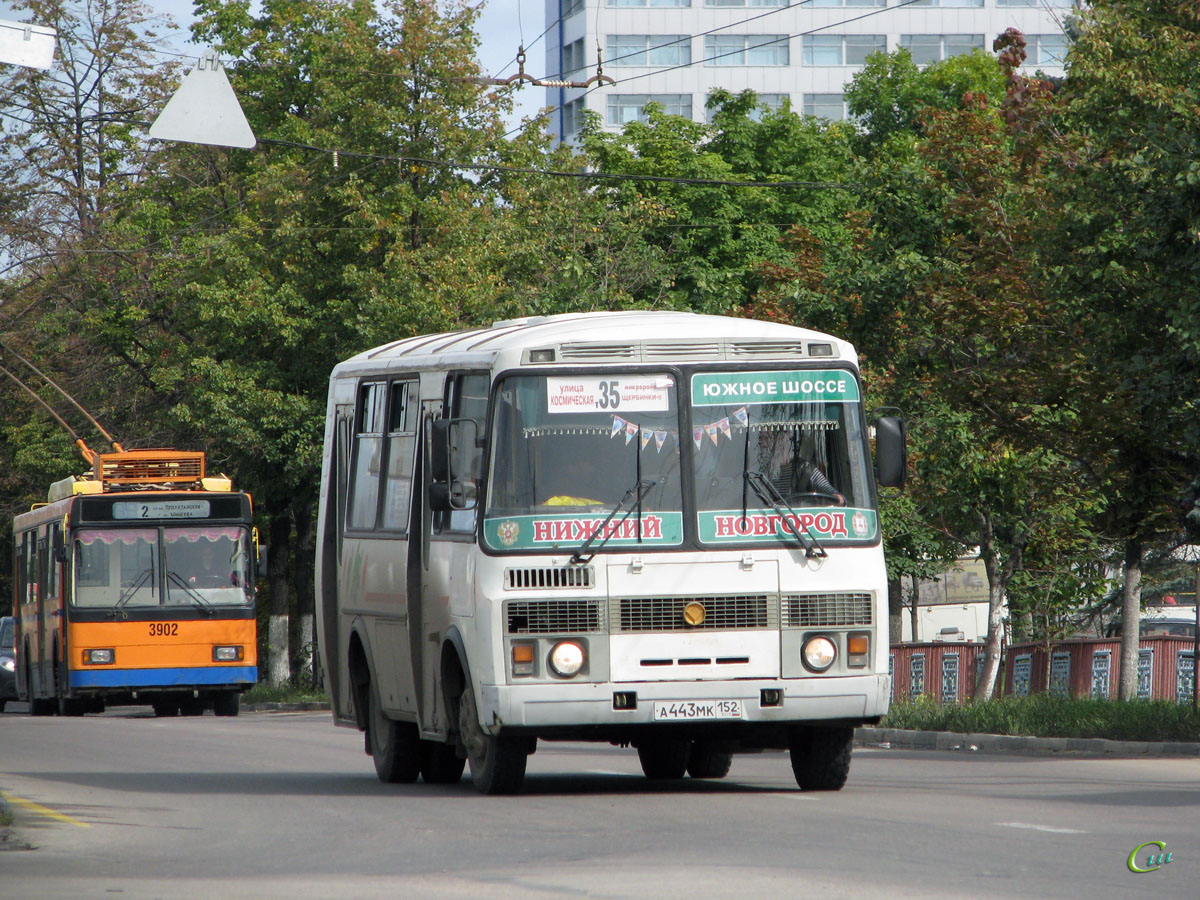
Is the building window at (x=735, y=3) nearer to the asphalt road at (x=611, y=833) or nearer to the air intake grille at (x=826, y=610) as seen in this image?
the asphalt road at (x=611, y=833)

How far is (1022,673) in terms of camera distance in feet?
84.5

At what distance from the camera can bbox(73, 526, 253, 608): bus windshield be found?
30.2 metres

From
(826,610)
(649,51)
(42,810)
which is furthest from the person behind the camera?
(649,51)

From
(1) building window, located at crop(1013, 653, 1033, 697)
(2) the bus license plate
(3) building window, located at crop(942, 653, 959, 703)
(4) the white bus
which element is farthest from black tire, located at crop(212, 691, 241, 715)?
(2) the bus license plate

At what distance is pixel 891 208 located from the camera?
967 inches

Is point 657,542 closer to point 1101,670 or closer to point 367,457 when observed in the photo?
point 367,457

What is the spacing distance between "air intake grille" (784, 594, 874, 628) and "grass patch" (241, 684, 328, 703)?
2466 centimetres

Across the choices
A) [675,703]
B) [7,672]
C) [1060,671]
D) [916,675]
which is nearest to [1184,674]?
[1060,671]

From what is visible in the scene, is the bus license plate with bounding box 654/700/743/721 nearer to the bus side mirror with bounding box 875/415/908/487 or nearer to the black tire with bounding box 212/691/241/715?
the bus side mirror with bounding box 875/415/908/487

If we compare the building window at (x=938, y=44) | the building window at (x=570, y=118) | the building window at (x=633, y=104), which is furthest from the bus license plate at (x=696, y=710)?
the building window at (x=633, y=104)

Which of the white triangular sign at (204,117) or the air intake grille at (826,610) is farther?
the white triangular sign at (204,117)

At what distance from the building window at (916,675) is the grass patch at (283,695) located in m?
12.0

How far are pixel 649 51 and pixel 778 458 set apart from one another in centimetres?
8508

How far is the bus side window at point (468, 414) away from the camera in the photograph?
41.2 feet
